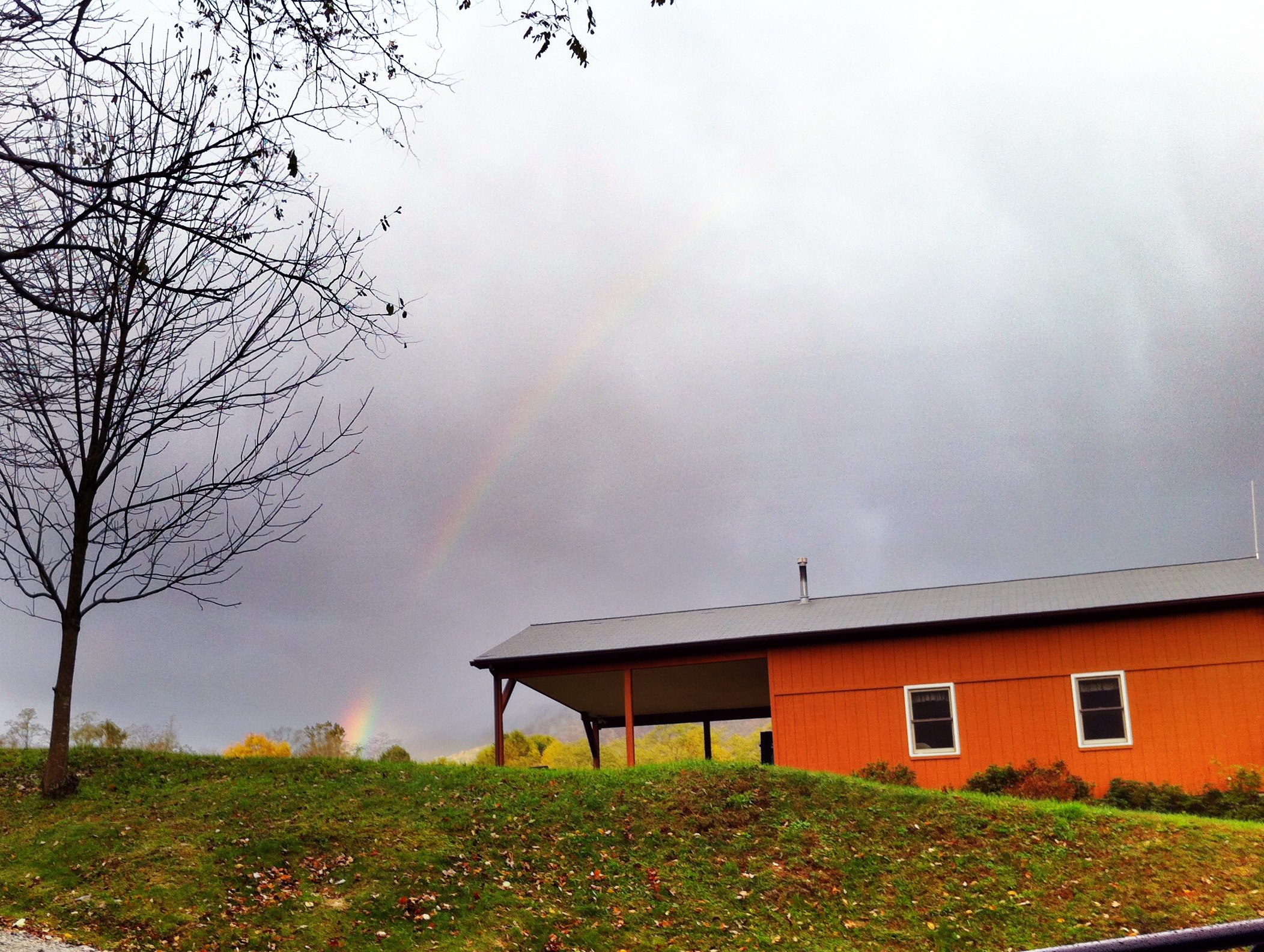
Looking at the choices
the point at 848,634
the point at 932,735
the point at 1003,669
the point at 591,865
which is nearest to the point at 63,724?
the point at 591,865

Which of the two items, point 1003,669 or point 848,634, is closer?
point 1003,669

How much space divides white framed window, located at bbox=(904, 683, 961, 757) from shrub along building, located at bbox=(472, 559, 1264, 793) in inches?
1.2

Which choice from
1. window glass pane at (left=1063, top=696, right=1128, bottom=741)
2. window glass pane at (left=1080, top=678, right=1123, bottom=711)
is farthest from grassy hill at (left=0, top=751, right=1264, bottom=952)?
window glass pane at (left=1080, top=678, right=1123, bottom=711)

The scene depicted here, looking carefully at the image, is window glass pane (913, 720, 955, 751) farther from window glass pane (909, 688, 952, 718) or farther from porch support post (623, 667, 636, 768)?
porch support post (623, 667, 636, 768)

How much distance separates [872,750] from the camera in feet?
70.5

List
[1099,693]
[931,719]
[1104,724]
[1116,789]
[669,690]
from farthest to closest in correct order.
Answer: [669,690], [931,719], [1099,693], [1104,724], [1116,789]

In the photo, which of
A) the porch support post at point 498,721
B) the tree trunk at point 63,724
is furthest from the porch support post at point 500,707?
the tree trunk at point 63,724

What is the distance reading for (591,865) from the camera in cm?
1388

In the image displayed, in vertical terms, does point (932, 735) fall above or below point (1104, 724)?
below

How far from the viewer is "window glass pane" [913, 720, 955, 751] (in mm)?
21188

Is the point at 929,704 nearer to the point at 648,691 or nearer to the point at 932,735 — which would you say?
the point at 932,735

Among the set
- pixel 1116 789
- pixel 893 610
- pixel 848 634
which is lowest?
pixel 1116 789

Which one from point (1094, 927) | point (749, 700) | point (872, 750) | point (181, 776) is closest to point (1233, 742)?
point (872, 750)

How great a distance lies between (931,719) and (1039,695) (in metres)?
2.14
